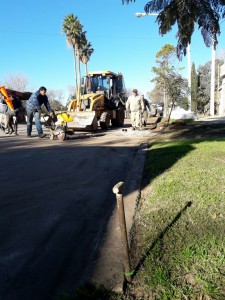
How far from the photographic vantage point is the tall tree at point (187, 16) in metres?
4.29

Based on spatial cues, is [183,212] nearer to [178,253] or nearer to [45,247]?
[178,253]

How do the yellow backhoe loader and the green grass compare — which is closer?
the green grass

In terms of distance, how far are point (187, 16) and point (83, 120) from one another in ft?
31.5

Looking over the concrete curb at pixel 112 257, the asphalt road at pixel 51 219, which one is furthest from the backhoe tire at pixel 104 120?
the concrete curb at pixel 112 257

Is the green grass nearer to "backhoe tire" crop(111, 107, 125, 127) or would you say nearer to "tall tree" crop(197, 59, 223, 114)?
"backhoe tire" crop(111, 107, 125, 127)

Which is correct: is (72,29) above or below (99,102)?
above

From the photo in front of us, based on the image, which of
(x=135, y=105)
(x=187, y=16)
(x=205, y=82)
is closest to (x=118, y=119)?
(x=135, y=105)

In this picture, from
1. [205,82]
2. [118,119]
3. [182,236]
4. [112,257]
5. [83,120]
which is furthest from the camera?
[205,82]

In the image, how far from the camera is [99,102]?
609 inches

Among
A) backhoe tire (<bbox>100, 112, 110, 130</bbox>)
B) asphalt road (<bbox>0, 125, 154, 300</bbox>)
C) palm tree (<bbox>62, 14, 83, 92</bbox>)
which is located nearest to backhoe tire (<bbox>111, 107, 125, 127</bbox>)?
backhoe tire (<bbox>100, 112, 110, 130</bbox>)

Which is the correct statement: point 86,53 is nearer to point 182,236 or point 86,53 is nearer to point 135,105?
point 135,105

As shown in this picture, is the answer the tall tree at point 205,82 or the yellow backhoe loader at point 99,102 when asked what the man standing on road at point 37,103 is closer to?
the yellow backhoe loader at point 99,102

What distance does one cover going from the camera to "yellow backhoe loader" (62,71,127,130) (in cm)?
1379

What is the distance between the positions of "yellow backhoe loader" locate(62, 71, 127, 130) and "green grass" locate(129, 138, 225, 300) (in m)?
8.73
